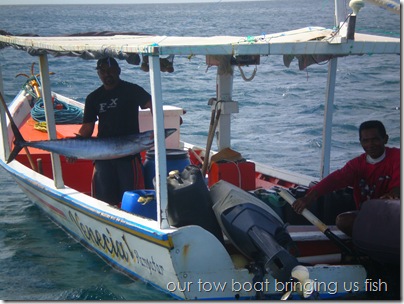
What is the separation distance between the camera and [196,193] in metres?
5.81

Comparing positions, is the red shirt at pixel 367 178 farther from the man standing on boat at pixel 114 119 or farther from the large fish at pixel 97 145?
the man standing on boat at pixel 114 119

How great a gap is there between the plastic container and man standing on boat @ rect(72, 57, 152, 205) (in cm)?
22

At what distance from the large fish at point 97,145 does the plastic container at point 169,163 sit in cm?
50

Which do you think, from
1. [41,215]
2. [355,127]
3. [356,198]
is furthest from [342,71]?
[356,198]

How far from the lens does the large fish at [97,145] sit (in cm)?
675

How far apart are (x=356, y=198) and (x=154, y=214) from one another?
5.88 ft

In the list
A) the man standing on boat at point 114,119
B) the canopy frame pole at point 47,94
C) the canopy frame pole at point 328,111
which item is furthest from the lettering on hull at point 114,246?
the canopy frame pole at point 328,111

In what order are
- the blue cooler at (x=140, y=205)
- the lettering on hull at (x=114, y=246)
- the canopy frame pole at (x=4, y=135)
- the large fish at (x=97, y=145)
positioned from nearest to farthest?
the lettering on hull at (x=114, y=246), the blue cooler at (x=140, y=205), the large fish at (x=97, y=145), the canopy frame pole at (x=4, y=135)

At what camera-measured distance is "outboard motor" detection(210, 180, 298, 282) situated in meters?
5.25

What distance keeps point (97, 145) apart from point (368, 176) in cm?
252

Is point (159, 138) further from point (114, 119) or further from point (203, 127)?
point (203, 127)

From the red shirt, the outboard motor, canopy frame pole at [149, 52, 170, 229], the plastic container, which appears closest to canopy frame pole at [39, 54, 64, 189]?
the plastic container

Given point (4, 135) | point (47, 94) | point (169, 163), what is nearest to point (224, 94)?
point (169, 163)

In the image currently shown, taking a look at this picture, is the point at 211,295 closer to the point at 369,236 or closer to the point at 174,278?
the point at 174,278
